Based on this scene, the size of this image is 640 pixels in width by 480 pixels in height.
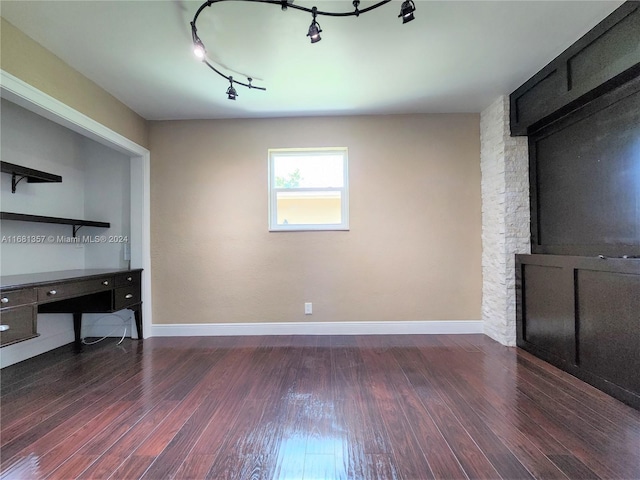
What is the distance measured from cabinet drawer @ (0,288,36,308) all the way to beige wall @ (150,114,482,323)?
1370mm

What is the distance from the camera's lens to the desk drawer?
2.25m

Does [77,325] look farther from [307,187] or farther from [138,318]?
[307,187]

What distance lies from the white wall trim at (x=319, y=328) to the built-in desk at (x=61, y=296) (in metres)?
0.47

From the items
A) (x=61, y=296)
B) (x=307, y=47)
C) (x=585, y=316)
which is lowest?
(x=585, y=316)

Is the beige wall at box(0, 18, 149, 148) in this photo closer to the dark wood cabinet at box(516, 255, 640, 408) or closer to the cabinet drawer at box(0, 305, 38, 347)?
the cabinet drawer at box(0, 305, 38, 347)

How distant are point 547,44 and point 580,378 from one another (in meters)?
2.55

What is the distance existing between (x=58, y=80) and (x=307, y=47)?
1978mm

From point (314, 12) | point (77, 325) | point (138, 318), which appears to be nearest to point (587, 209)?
point (314, 12)

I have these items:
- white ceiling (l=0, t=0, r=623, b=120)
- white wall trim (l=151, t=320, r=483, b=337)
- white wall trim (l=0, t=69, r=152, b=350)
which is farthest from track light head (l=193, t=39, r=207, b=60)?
white wall trim (l=151, t=320, r=483, b=337)

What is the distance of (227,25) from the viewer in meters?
2.01

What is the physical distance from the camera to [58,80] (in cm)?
233

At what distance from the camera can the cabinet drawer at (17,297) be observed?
1.94 metres

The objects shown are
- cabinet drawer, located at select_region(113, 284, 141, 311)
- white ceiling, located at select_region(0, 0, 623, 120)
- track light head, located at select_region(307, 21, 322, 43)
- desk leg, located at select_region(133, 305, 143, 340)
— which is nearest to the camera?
track light head, located at select_region(307, 21, 322, 43)

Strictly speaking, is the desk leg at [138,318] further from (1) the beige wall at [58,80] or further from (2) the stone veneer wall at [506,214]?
(2) the stone veneer wall at [506,214]
